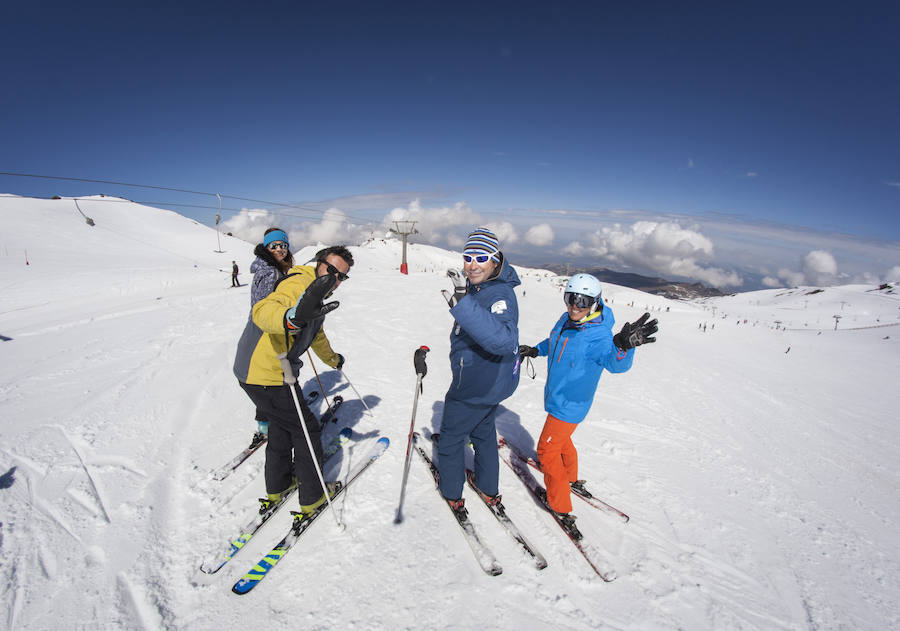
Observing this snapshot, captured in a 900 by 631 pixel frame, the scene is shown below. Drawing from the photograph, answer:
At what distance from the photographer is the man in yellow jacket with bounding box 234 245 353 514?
9.14 ft

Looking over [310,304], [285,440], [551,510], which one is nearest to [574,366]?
[551,510]

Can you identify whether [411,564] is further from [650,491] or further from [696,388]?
[696,388]

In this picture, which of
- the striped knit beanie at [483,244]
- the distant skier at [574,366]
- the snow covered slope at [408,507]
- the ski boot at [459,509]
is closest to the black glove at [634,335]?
the distant skier at [574,366]

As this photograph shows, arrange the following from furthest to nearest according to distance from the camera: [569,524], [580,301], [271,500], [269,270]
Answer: [269,270]
[271,500]
[569,524]
[580,301]

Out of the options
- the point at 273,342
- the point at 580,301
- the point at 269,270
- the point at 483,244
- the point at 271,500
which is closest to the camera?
the point at 483,244

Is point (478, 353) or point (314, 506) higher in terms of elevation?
point (478, 353)

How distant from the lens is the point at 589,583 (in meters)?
2.95

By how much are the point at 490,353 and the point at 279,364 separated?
1998 millimetres

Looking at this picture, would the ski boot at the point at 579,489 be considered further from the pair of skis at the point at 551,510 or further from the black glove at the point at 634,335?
the black glove at the point at 634,335

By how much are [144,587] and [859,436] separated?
1136cm

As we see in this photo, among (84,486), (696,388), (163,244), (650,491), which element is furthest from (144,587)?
(163,244)

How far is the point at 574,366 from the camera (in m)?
3.40

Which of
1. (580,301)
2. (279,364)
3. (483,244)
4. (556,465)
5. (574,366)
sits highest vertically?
(483,244)

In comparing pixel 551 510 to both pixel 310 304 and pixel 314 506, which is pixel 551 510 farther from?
pixel 310 304
